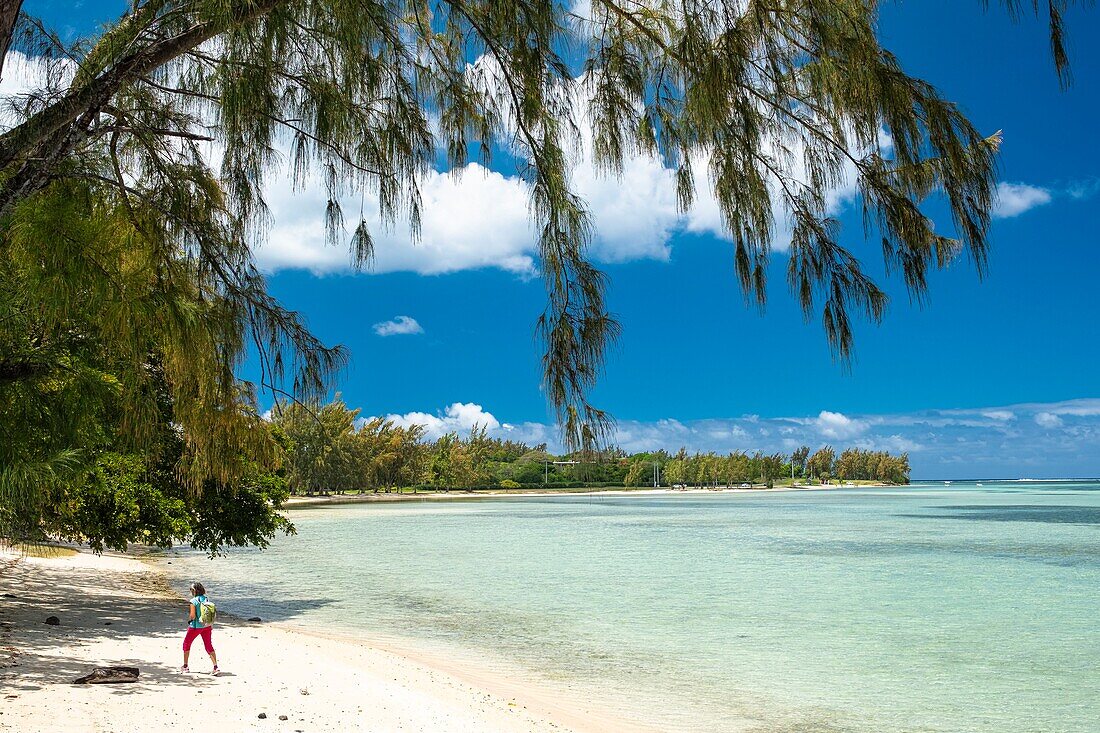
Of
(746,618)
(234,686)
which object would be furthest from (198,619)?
(746,618)

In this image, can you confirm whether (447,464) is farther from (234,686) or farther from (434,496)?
(234,686)

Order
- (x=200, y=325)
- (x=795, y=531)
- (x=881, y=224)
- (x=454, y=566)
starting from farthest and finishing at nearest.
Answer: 1. (x=795, y=531)
2. (x=454, y=566)
3. (x=200, y=325)
4. (x=881, y=224)

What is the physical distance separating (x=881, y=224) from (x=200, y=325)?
3420 mm

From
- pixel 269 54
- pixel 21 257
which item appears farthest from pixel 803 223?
pixel 21 257

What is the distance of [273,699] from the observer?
7.12m

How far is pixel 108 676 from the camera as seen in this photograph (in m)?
6.98

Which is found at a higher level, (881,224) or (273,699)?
(881,224)

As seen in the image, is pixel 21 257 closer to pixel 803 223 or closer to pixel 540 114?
pixel 540 114

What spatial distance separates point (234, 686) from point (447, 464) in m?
92.6

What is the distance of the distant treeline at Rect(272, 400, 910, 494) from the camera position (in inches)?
812

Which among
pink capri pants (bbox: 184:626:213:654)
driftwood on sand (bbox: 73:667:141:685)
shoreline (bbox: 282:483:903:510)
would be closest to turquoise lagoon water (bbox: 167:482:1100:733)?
pink capri pants (bbox: 184:626:213:654)

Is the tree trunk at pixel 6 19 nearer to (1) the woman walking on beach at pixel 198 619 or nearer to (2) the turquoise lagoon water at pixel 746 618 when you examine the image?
(1) the woman walking on beach at pixel 198 619

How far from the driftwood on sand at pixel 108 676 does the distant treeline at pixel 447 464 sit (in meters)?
3.53

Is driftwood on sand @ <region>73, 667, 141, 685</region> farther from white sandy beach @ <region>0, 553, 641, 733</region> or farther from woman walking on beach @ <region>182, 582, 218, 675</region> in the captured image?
woman walking on beach @ <region>182, 582, 218, 675</region>
